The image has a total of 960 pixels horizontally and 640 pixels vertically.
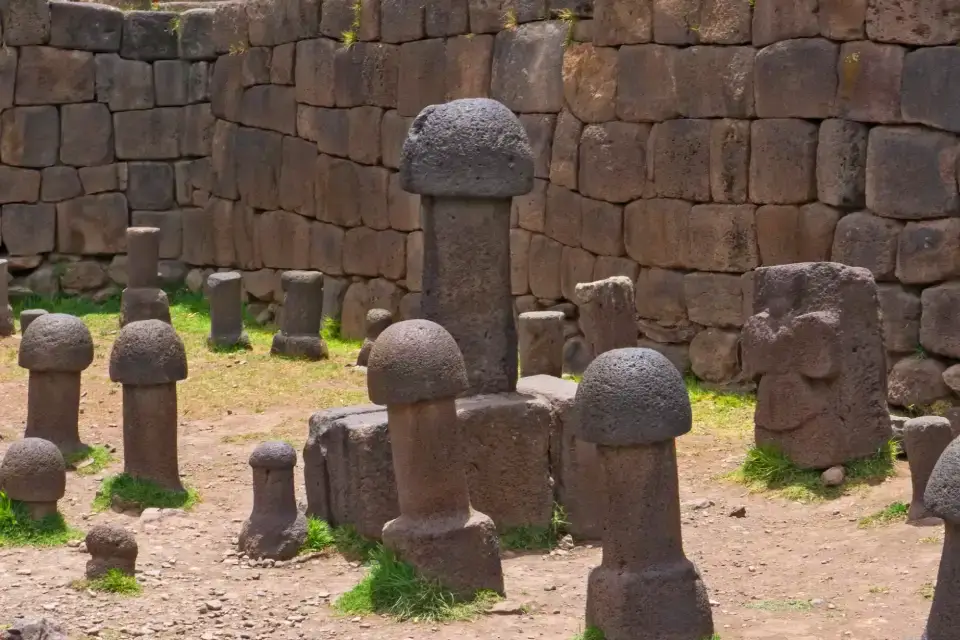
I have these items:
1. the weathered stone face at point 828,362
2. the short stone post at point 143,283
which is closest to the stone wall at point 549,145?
the weathered stone face at point 828,362

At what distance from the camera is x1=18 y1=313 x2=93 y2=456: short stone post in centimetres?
1004

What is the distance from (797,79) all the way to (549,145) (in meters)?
2.67

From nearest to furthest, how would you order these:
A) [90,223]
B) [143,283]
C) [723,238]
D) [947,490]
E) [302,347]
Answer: [947,490] < [723,238] < [302,347] < [143,283] < [90,223]

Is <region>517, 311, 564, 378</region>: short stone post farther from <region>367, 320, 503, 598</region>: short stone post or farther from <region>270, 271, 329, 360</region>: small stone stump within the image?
<region>270, 271, 329, 360</region>: small stone stump

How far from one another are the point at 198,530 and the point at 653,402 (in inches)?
135

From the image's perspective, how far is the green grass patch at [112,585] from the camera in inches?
309

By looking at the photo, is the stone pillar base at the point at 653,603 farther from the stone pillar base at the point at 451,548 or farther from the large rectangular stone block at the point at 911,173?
the large rectangular stone block at the point at 911,173

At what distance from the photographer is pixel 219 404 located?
12.6 m

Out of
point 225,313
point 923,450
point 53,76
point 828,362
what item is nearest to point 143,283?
point 225,313

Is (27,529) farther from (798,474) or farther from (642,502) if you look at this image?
(798,474)

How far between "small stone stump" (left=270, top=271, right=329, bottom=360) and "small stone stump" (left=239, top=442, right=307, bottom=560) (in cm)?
577

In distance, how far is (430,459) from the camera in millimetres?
7523

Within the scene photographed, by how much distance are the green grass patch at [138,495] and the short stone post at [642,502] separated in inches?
142

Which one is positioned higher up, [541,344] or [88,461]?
[541,344]
